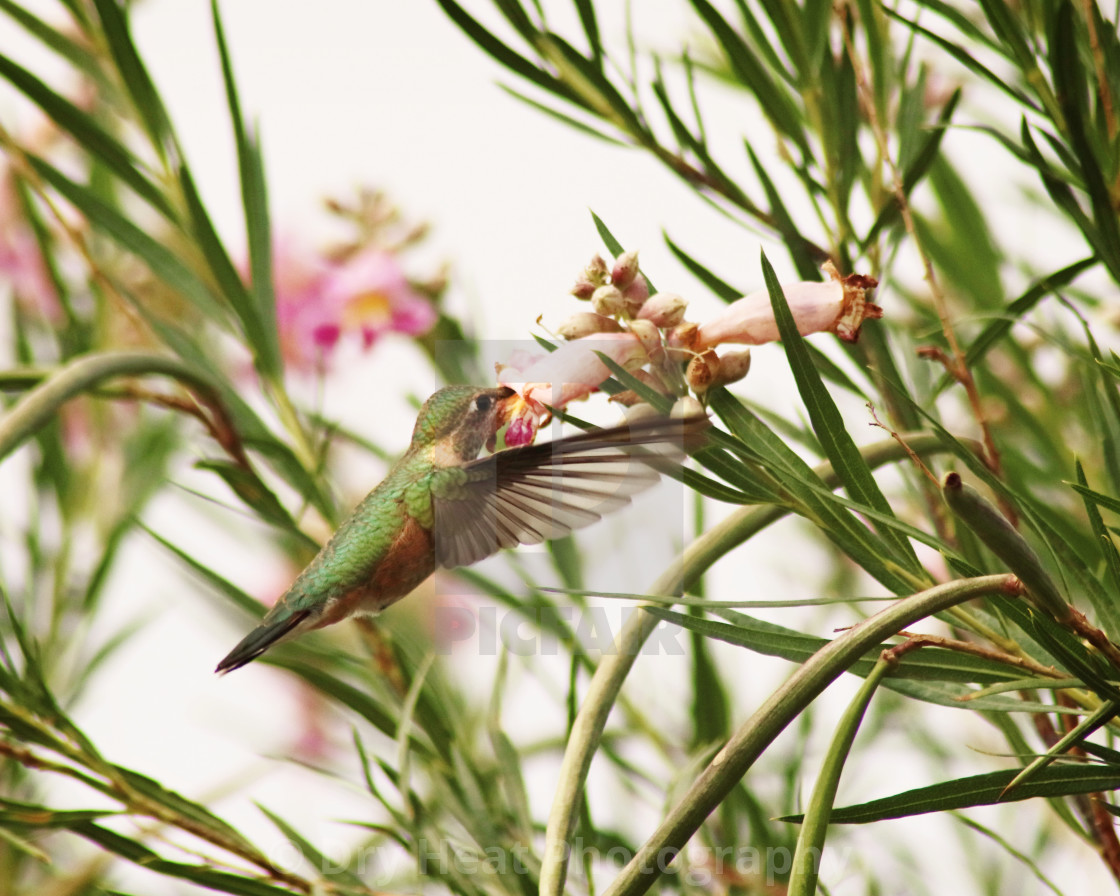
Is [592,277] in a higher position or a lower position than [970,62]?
lower

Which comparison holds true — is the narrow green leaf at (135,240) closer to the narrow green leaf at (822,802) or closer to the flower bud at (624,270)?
the flower bud at (624,270)

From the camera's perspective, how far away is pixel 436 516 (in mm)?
1295

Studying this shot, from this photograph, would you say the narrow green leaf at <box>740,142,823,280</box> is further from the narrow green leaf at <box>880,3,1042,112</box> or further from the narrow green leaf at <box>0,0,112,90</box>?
the narrow green leaf at <box>0,0,112,90</box>

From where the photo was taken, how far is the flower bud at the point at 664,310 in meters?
0.89

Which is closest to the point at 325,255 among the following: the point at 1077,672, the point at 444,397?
the point at 444,397

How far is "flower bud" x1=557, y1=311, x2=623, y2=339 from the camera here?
901 millimetres

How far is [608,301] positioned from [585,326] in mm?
26

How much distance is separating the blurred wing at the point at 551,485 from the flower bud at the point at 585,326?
0.26 ft

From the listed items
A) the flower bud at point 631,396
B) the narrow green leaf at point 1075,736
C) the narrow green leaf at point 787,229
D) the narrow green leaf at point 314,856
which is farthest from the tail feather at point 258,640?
the narrow green leaf at point 1075,736

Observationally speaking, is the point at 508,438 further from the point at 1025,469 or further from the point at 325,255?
the point at 325,255

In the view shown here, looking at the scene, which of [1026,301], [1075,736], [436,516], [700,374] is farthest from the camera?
[436,516]

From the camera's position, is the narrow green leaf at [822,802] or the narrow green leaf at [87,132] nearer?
the narrow green leaf at [822,802]

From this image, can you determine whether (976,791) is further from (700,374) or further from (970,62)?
(970,62)

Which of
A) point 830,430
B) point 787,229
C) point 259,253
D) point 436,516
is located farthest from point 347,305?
point 830,430
